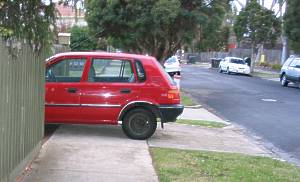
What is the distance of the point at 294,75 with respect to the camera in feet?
107

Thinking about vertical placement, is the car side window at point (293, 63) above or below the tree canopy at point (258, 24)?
below

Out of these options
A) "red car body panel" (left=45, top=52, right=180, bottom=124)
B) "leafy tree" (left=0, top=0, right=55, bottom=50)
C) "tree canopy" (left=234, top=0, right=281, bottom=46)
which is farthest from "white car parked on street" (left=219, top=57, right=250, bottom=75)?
"leafy tree" (left=0, top=0, right=55, bottom=50)

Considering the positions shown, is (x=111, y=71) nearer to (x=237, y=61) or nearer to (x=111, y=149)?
(x=111, y=149)

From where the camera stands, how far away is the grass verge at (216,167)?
7.78 m

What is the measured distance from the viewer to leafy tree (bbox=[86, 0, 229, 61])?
73.1ft

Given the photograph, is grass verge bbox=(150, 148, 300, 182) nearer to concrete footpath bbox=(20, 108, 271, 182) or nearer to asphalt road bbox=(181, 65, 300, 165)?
concrete footpath bbox=(20, 108, 271, 182)

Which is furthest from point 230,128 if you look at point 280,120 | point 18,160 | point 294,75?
point 294,75

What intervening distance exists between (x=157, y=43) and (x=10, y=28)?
20473mm

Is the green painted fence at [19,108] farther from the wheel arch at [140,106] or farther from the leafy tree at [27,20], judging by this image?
the wheel arch at [140,106]

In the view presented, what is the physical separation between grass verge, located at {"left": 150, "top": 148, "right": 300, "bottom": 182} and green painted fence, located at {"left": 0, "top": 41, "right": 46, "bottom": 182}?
1.82 metres

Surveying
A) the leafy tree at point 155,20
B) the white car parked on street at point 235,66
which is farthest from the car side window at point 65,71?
the white car parked on street at point 235,66

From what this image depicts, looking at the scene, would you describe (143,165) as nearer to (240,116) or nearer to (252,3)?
(240,116)

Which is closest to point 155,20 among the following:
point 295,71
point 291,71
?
point 295,71

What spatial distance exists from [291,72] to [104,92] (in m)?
24.6
